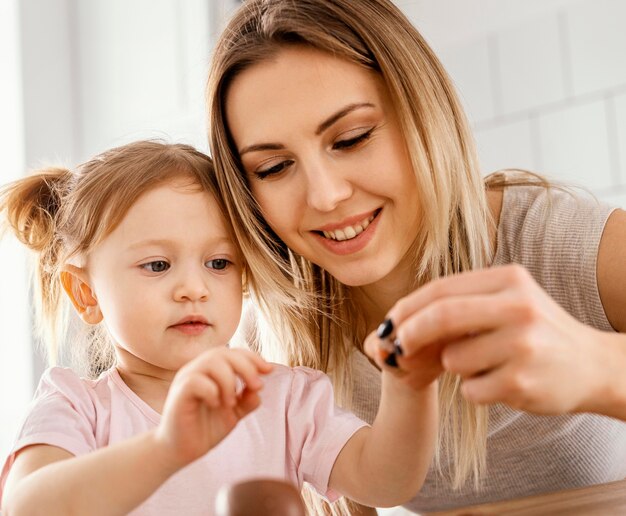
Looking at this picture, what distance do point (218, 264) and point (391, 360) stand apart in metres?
0.43

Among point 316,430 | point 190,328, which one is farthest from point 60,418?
point 316,430

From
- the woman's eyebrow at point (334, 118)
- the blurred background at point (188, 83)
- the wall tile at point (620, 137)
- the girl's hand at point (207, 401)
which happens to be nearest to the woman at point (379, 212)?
the woman's eyebrow at point (334, 118)

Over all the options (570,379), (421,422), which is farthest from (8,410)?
(570,379)

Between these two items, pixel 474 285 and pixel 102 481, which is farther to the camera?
pixel 102 481

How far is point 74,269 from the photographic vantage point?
42.4 inches

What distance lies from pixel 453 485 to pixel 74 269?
0.65m

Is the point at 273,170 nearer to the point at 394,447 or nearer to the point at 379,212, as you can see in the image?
the point at 379,212

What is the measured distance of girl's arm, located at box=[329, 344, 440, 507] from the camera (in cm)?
79

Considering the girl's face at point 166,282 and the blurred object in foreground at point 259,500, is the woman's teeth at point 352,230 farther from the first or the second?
the blurred object in foreground at point 259,500

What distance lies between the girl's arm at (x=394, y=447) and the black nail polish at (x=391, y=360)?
0.03m

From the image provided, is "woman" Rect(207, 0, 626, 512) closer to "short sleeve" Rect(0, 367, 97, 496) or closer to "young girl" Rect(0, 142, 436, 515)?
"young girl" Rect(0, 142, 436, 515)

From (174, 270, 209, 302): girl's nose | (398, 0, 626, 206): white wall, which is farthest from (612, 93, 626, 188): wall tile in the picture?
(174, 270, 209, 302): girl's nose

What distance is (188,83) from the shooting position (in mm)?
2520

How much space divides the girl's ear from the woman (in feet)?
0.67
